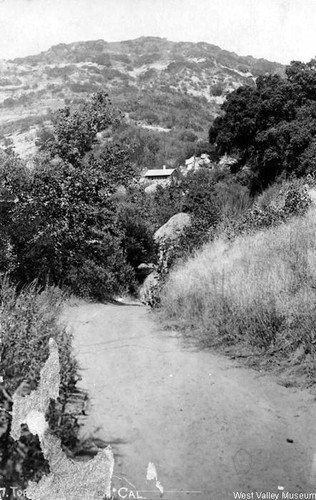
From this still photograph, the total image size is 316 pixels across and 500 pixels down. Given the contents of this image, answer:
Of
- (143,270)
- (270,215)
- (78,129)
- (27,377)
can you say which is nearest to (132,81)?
(143,270)

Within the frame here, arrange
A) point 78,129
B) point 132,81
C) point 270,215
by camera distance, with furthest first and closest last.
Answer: point 132,81, point 78,129, point 270,215

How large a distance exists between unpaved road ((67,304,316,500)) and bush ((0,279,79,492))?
0.99ft

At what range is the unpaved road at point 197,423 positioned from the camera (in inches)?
136

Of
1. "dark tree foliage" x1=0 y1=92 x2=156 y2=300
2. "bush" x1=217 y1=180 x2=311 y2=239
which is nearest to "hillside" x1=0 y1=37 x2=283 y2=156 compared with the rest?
"dark tree foliage" x1=0 y1=92 x2=156 y2=300

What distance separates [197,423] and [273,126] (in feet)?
69.0

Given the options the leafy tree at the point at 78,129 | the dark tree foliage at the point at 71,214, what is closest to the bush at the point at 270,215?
the dark tree foliage at the point at 71,214

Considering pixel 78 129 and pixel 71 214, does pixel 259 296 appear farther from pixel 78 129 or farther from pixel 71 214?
pixel 78 129

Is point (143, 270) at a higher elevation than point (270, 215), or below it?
below

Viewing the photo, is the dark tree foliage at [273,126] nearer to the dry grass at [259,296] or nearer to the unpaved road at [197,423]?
the dry grass at [259,296]

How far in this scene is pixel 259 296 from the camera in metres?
6.41

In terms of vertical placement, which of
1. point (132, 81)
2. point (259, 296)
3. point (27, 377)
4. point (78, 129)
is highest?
point (27, 377)

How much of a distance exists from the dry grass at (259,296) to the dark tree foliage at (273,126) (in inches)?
457

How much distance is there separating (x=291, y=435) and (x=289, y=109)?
2153 cm

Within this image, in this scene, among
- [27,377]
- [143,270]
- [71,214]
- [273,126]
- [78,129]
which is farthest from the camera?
[273,126]
